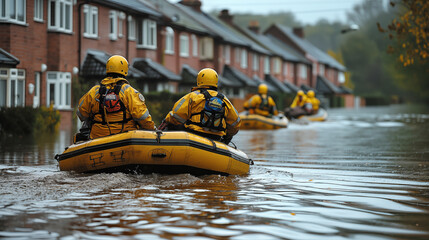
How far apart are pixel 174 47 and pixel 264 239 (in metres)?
37.8

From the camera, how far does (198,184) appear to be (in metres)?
10.0

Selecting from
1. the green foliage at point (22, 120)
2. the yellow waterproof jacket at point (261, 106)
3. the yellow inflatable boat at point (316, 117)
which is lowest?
the green foliage at point (22, 120)

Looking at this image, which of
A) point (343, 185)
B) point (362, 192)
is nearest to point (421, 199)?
point (362, 192)

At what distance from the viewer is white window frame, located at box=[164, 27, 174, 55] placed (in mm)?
41844

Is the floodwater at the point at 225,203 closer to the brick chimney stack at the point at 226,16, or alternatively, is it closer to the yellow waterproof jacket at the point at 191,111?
the yellow waterproof jacket at the point at 191,111

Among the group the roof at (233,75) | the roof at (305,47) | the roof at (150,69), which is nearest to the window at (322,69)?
the roof at (305,47)

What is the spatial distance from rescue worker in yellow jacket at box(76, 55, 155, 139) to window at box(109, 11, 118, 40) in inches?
916

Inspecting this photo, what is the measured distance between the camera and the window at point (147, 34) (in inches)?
1501

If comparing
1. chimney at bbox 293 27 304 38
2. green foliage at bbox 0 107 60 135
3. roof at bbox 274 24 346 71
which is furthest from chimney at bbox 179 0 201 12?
green foliage at bbox 0 107 60 135

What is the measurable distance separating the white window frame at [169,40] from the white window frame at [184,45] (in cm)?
183

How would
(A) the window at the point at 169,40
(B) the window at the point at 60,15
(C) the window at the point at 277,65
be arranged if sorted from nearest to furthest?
(B) the window at the point at 60,15 → (A) the window at the point at 169,40 → (C) the window at the point at 277,65

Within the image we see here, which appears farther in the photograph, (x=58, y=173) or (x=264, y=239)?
(x=58, y=173)

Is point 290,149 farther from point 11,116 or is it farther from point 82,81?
point 82,81

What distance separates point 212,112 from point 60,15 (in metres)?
19.1
